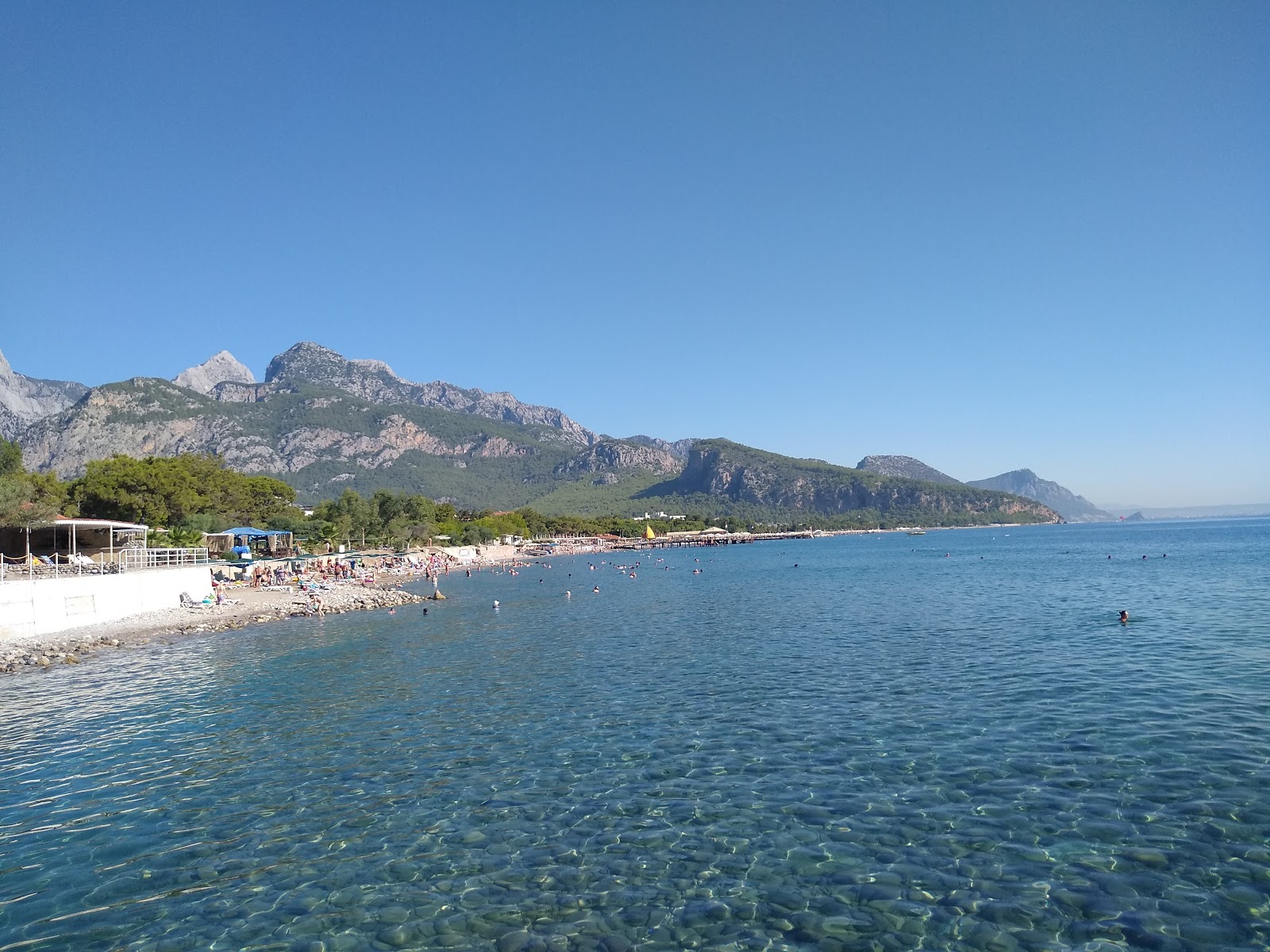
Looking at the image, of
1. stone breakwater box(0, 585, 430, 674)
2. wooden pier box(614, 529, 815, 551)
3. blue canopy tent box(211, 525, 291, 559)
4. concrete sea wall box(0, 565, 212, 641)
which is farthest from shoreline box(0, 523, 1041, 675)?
wooden pier box(614, 529, 815, 551)

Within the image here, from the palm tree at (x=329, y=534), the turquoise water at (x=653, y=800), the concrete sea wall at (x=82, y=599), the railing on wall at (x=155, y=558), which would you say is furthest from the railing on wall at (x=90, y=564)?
the palm tree at (x=329, y=534)

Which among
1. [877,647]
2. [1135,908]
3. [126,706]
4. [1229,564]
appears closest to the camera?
[1135,908]

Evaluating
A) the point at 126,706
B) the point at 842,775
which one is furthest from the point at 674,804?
the point at 126,706

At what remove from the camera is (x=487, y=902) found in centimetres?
897

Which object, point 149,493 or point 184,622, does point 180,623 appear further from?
point 149,493

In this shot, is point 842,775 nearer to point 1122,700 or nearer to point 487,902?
point 487,902

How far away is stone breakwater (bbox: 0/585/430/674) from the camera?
26.4 m

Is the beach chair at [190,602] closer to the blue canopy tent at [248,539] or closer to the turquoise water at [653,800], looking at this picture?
the turquoise water at [653,800]

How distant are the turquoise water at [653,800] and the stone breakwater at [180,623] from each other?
2.35 metres

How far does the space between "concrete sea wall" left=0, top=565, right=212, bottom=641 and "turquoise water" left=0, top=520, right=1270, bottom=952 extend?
553cm

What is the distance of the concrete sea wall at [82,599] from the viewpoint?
94.2 feet

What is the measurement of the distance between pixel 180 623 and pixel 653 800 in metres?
32.6

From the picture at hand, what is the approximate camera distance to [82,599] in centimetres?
3212

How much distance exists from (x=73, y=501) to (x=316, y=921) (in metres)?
67.7
